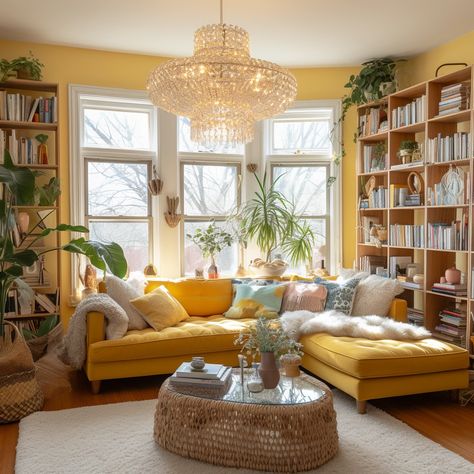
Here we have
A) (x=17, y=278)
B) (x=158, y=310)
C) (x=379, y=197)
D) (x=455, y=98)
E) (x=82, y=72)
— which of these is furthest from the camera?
(x=379, y=197)

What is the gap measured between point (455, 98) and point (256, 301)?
243cm

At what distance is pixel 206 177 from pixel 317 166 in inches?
49.0

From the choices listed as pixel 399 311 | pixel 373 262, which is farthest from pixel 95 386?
pixel 373 262

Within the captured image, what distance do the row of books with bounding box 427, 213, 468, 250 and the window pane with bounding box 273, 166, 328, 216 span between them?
1437 mm

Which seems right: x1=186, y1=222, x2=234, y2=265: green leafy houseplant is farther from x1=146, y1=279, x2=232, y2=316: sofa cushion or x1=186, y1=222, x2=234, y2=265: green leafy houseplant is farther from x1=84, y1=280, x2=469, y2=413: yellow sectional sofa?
x1=84, y1=280, x2=469, y2=413: yellow sectional sofa

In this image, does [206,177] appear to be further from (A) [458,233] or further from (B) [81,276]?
(A) [458,233]

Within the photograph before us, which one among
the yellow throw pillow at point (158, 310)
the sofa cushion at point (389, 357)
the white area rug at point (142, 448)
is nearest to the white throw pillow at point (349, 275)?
the sofa cushion at point (389, 357)

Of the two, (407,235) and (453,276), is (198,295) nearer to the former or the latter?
(407,235)

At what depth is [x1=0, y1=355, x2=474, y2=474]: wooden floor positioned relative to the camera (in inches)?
119

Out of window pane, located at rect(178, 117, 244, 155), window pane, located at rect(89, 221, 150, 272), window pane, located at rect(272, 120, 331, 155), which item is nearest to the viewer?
window pane, located at rect(89, 221, 150, 272)

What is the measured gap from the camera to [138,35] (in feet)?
15.3

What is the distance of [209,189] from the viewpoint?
5.61m

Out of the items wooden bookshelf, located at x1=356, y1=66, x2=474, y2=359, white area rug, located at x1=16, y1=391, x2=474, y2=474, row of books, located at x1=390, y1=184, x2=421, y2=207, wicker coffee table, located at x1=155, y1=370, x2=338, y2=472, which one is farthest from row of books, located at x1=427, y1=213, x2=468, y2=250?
wicker coffee table, located at x1=155, y1=370, x2=338, y2=472

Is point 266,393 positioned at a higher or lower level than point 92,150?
lower
